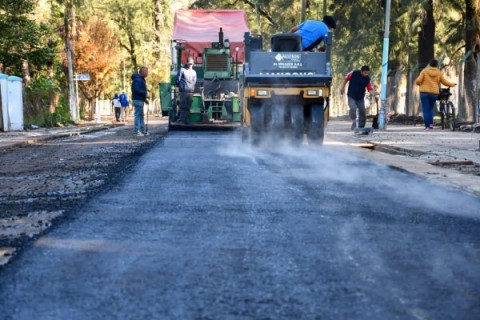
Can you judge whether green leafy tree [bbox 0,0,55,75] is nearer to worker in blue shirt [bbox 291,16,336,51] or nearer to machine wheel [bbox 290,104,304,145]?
worker in blue shirt [bbox 291,16,336,51]

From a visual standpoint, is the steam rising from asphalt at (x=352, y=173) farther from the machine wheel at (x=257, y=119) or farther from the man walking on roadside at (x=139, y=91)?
the man walking on roadside at (x=139, y=91)

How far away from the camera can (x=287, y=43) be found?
16094mm

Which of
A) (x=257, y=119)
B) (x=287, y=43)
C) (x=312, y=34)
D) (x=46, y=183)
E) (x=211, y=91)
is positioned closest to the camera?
(x=46, y=183)

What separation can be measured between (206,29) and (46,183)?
17.6 m

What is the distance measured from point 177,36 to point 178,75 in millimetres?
2350

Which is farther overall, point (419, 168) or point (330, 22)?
point (330, 22)

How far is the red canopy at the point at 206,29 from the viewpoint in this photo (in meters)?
25.4

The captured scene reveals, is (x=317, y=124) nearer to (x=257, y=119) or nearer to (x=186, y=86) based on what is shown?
(x=257, y=119)

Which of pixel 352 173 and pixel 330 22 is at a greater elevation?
pixel 330 22

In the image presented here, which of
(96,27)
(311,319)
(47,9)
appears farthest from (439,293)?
(96,27)

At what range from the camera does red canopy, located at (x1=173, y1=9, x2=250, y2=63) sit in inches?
1000

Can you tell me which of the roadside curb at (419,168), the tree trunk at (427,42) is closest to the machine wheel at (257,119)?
the roadside curb at (419,168)

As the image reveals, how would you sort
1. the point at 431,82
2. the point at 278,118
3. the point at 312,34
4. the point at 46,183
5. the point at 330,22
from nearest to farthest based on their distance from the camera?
the point at 46,183, the point at 278,118, the point at 312,34, the point at 330,22, the point at 431,82

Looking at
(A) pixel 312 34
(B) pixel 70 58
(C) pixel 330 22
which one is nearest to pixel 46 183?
(A) pixel 312 34
